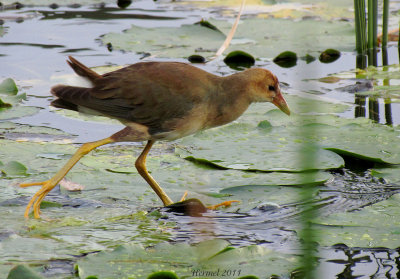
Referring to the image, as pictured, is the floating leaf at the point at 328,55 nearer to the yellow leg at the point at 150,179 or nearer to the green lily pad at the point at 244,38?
the green lily pad at the point at 244,38

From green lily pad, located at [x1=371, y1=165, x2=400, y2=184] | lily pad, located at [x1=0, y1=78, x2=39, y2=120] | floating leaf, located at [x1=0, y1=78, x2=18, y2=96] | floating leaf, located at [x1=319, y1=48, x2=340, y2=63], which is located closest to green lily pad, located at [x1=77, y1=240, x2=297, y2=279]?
green lily pad, located at [x1=371, y1=165, x2=400, y2=184]

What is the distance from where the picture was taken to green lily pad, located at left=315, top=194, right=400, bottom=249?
3053mm

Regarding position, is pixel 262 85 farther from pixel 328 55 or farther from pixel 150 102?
pixel 328 55

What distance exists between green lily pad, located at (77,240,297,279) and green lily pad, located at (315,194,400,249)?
0.30m

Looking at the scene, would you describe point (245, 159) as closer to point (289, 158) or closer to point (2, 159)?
point (289, 158)

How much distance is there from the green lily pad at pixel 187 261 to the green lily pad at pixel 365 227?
11.7 inches

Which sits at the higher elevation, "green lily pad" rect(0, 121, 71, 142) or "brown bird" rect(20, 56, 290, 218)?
"brown bird" rect(20, 56, 290, 218)

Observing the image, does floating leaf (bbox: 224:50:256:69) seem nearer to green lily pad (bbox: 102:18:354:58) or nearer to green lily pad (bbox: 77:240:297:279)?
green lily pad (bbox: 102:18:354:58)

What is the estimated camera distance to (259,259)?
2867 millimetres

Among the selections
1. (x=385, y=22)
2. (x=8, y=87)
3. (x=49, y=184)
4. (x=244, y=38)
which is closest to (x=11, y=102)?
(x=8, y=87)

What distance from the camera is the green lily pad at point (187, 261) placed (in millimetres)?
2723

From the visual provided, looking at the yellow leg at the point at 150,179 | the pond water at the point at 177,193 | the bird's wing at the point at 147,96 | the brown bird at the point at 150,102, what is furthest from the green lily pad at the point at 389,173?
the yellow leg at the point at 150,179

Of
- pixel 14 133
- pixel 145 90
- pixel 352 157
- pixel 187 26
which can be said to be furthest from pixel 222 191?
pixel 187 26

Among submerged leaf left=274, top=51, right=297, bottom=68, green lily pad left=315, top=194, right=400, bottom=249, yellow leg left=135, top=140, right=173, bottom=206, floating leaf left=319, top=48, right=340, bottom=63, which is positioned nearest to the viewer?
green lily pad left=315, top=194, right=400, bottom=249
